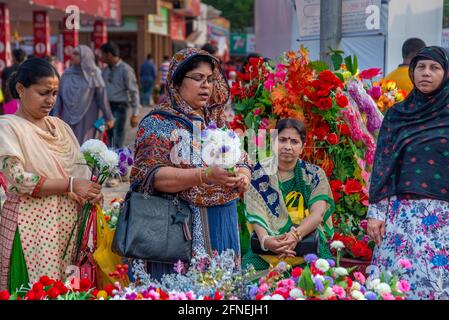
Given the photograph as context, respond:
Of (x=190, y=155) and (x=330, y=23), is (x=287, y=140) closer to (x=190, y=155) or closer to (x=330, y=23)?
(x=190, y=155)

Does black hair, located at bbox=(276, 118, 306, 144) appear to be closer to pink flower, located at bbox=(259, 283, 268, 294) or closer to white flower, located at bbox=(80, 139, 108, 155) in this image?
white flower, located at bbox=(80, 139, 108, 155)

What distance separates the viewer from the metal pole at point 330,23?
238 inches

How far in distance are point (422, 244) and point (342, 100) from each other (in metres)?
1.56

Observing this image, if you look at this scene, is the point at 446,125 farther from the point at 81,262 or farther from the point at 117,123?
the point at 117,123

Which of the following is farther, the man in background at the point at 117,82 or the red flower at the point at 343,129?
the man in background at the point at 117,82

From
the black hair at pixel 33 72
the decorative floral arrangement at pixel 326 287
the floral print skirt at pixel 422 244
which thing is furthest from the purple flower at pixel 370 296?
the black hair at pixel 33 72

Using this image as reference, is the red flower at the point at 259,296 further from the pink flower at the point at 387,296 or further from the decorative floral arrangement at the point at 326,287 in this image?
the pink flower at the point at 387,296

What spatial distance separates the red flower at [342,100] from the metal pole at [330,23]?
1053mm

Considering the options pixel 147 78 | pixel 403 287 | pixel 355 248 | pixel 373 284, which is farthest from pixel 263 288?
pixel 147 78

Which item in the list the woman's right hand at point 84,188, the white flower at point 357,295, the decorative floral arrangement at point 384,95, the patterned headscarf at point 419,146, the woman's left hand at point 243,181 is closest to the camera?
the white flower at point 357,295

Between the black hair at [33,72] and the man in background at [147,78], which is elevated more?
the black hair at [33,72]

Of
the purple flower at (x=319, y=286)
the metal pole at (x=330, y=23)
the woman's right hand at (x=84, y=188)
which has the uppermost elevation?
the metal pole at (x=330, y=23)

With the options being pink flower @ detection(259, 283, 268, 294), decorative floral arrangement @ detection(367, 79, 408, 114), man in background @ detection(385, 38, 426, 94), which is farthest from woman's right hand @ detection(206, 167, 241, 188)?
man in background @ detection(385, 38, 426, 94)

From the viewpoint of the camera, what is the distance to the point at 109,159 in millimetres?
Answer: 3789
